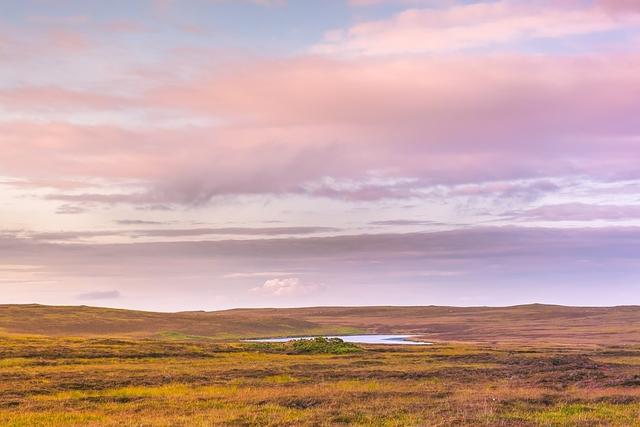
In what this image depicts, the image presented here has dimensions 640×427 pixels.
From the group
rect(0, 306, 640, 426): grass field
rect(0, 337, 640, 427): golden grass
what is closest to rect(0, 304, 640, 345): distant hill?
rect(0, 306, 640, 426): grass field

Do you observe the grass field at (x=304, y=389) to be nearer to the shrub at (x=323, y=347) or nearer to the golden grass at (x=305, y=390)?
the golden grass at (x=305, y=390)

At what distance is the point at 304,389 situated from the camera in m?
39.1

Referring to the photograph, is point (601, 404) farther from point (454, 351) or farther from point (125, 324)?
point (125, 324)

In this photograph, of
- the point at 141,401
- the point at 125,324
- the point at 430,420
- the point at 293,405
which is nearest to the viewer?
the point at 430,420

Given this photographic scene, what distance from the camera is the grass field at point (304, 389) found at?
2858cm

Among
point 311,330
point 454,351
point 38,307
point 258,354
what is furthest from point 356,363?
point 38,307

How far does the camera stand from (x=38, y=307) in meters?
177

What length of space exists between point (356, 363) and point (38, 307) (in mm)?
139379

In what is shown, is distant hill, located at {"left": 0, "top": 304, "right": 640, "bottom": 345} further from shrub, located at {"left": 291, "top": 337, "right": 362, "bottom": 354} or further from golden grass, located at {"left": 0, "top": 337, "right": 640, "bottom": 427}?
golden grass, located at {"left": 0, "top": 337, "right": 640, "bottom": 427}

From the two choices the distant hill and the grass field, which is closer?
the grass field

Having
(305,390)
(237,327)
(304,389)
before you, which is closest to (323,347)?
(304,389)

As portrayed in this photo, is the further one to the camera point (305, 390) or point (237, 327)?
point (237, 327)

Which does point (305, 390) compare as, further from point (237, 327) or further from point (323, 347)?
point (237, 327)

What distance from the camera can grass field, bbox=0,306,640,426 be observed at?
2858 cm
